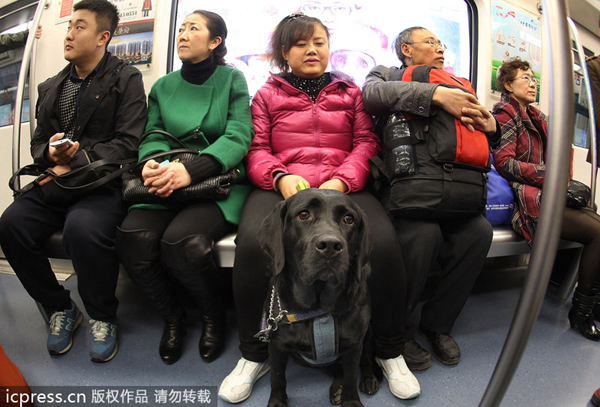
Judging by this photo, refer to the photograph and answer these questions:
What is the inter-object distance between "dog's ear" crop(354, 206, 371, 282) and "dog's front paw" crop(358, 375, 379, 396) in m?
0.50

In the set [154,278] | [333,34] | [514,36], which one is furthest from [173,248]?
[514,36]

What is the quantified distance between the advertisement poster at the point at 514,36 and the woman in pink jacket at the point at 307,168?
1.65 meters

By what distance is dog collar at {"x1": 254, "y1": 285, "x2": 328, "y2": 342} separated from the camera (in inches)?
42.4

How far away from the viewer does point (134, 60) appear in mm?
2303

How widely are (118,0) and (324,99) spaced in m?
1.92

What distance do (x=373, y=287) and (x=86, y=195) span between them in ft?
4.84

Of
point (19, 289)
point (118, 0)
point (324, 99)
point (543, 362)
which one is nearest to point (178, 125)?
point (324, 99)

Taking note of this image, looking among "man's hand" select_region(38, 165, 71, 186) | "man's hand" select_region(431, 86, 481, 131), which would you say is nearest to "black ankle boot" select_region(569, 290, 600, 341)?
"man's hand" select_region(431, 86, 481, 131)

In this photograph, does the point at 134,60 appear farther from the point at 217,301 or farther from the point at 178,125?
the point at 217,301

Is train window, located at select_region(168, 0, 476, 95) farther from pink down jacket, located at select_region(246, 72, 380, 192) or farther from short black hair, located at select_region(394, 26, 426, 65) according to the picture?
pink down jacket, located at select_region(246, 72, 380, 192)

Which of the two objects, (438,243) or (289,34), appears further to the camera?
(289,34)

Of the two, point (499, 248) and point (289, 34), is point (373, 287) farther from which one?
point (289, 34)

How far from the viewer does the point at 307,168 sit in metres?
1.56

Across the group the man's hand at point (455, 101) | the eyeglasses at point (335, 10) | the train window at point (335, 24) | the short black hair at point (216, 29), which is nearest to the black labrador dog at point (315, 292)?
the man's hand at point (455, 101)
